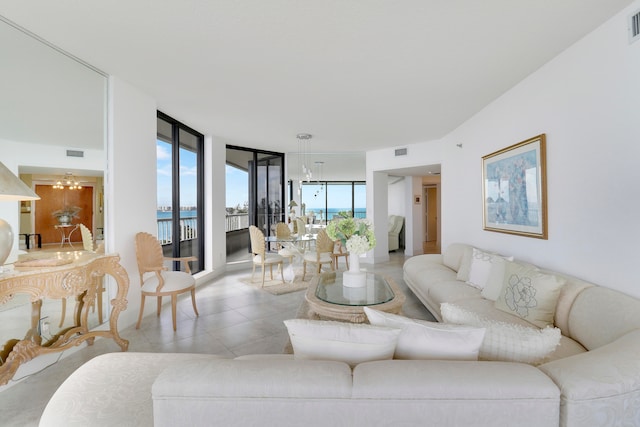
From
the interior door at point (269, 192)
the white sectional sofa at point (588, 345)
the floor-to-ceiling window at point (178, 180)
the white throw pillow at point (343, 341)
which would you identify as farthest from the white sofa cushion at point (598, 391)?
the interior door at point (269, 192)

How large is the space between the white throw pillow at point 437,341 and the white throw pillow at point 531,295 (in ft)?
4.31

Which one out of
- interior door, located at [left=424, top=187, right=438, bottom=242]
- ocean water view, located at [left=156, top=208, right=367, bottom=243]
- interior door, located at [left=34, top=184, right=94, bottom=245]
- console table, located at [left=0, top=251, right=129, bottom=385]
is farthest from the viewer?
interior door, located at [left=424, top=187, right=438, bottom=242]

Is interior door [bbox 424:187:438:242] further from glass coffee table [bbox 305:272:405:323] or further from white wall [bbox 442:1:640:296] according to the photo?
glass coffee table [bbox 305:272:405:323]

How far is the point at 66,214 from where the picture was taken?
2.62m

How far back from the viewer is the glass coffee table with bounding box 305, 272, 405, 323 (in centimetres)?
227

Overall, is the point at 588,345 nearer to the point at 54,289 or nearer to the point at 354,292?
the point at 354,292

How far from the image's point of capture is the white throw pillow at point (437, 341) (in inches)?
43.3

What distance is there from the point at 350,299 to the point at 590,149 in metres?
2.20

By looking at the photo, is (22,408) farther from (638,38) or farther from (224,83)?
(638,38)

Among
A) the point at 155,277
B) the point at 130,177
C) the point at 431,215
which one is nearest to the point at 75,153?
the point at 130,177

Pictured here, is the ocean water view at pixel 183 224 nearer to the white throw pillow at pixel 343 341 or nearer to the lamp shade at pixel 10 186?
the lamp shade at pixel 10 186

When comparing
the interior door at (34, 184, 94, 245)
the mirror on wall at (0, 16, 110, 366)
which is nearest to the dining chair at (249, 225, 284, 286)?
the mirror on wall at (0, 16, 110, 366)

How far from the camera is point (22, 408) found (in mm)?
1836

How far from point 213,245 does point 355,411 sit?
4.86m
